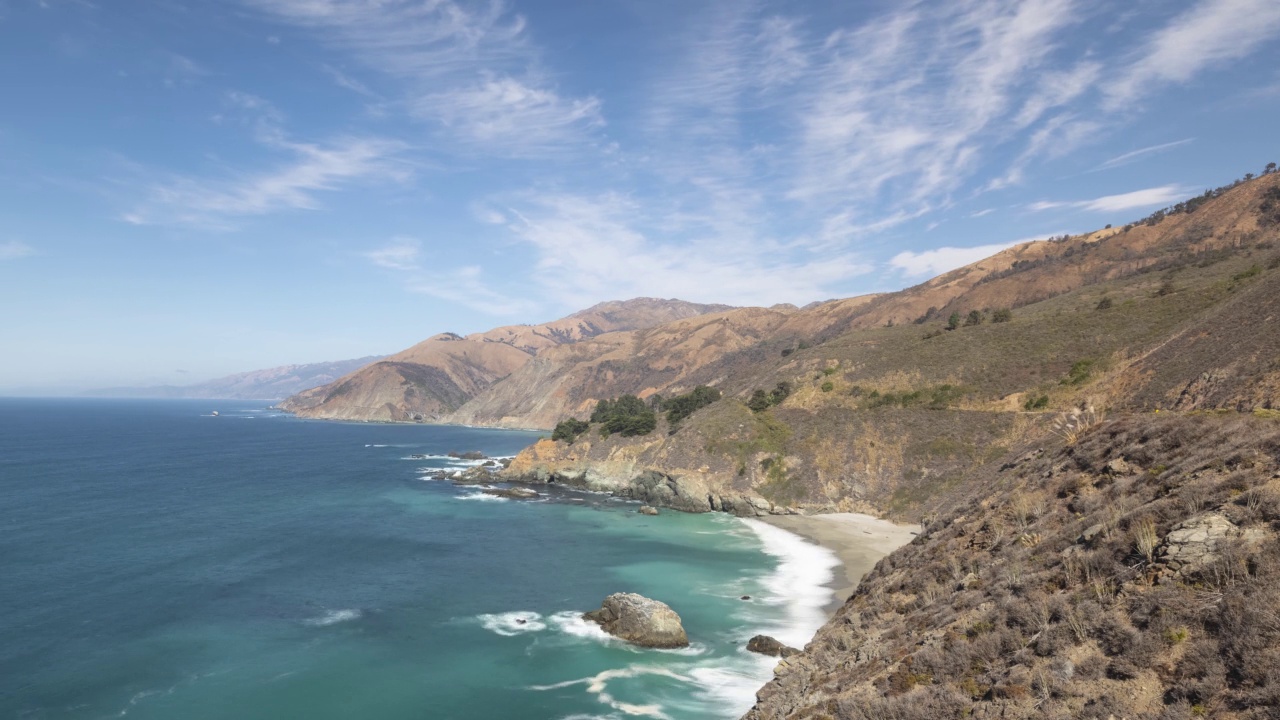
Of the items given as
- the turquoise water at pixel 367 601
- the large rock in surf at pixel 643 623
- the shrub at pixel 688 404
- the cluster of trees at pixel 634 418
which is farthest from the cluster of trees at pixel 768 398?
the large rock in surf at pixel 643 623

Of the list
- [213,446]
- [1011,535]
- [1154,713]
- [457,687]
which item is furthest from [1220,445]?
[213,446]

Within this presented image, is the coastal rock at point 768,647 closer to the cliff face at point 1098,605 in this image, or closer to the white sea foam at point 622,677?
the white sea foam at point 622,677

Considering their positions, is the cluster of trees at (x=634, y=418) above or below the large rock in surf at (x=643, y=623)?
above

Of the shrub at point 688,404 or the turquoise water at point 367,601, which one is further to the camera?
the shrub at point 688,404

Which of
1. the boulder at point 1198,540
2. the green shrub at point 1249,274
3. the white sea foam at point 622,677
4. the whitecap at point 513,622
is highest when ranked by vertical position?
the green shrub at point 1249,274

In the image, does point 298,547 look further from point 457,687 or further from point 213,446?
point 213,446

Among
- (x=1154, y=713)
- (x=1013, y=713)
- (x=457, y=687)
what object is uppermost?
(x=1154, y=713)
